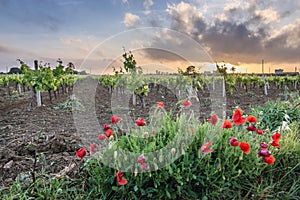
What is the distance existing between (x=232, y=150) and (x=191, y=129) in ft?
1.29

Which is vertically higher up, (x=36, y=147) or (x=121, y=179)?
Result: (x=121, y=179)

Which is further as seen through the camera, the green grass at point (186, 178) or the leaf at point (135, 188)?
the green grass at point (186, 178)

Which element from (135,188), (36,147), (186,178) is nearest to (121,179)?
(135,188)

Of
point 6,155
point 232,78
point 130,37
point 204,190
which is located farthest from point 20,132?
point 232,78

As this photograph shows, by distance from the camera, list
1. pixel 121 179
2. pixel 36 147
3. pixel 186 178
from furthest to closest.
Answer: pixel 36 147 → pixel 186 178 → pixel 121 179

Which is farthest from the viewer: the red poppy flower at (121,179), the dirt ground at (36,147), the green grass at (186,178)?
the dirt ground at (36,147)

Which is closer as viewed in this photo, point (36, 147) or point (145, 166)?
point (145, 166)

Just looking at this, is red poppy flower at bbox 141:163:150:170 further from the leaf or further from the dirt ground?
the dirt ground

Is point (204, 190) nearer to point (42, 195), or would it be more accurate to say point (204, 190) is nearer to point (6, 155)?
point (42, 195)

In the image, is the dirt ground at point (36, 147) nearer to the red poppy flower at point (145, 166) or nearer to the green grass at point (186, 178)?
the green grass at point (186, 178)

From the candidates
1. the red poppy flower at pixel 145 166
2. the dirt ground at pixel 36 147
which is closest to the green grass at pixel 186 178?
the red poppy flower at pixel 145 166

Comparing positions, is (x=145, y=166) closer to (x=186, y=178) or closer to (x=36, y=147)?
(x=186, y=178)

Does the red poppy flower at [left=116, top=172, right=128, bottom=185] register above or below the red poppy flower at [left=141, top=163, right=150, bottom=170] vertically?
below

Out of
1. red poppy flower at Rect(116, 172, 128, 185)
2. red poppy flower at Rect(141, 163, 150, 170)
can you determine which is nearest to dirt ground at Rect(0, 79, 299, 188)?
red poppy flower at Rect(116, 172, 128, 185)
